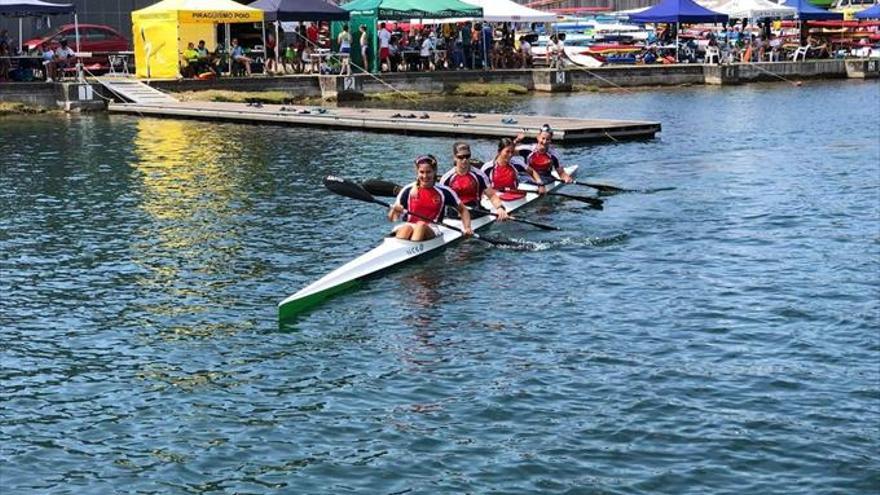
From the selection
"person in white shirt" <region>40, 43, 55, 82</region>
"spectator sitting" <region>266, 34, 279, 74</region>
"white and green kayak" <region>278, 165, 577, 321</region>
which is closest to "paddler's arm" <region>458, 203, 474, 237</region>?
"white and green kayak" <region>278, 165, 577, 321</region>

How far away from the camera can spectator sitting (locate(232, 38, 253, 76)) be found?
5300 cm

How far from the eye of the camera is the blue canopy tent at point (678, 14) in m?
60.7

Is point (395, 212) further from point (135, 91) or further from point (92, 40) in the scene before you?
point (92, 40)

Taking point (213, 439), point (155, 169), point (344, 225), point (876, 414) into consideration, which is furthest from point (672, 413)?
point (155, 169)

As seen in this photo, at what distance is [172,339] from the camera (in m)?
17.9

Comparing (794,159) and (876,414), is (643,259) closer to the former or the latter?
(876,414)

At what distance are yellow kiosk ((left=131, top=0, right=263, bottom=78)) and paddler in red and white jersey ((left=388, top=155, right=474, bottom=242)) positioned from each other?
95.5 feet

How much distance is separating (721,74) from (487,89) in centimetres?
1155

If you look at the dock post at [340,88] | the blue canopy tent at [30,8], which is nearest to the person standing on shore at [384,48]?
the dock post at [340,88]

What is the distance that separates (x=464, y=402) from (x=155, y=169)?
21020 millimetres

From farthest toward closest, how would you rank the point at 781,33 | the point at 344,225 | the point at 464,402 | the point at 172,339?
1. the point at 781,33
2. the point at 344,225
3. the point at 172,339
4. the point at 464,402

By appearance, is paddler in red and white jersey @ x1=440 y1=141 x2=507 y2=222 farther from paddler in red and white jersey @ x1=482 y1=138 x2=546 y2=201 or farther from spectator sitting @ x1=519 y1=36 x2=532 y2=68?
spectator sitting @ x1=519 y1=36 x2=532 y2=68

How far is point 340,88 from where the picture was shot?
53.1m

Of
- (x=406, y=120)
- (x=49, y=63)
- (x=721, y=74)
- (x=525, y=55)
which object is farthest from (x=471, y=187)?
(x=721, y=74)
